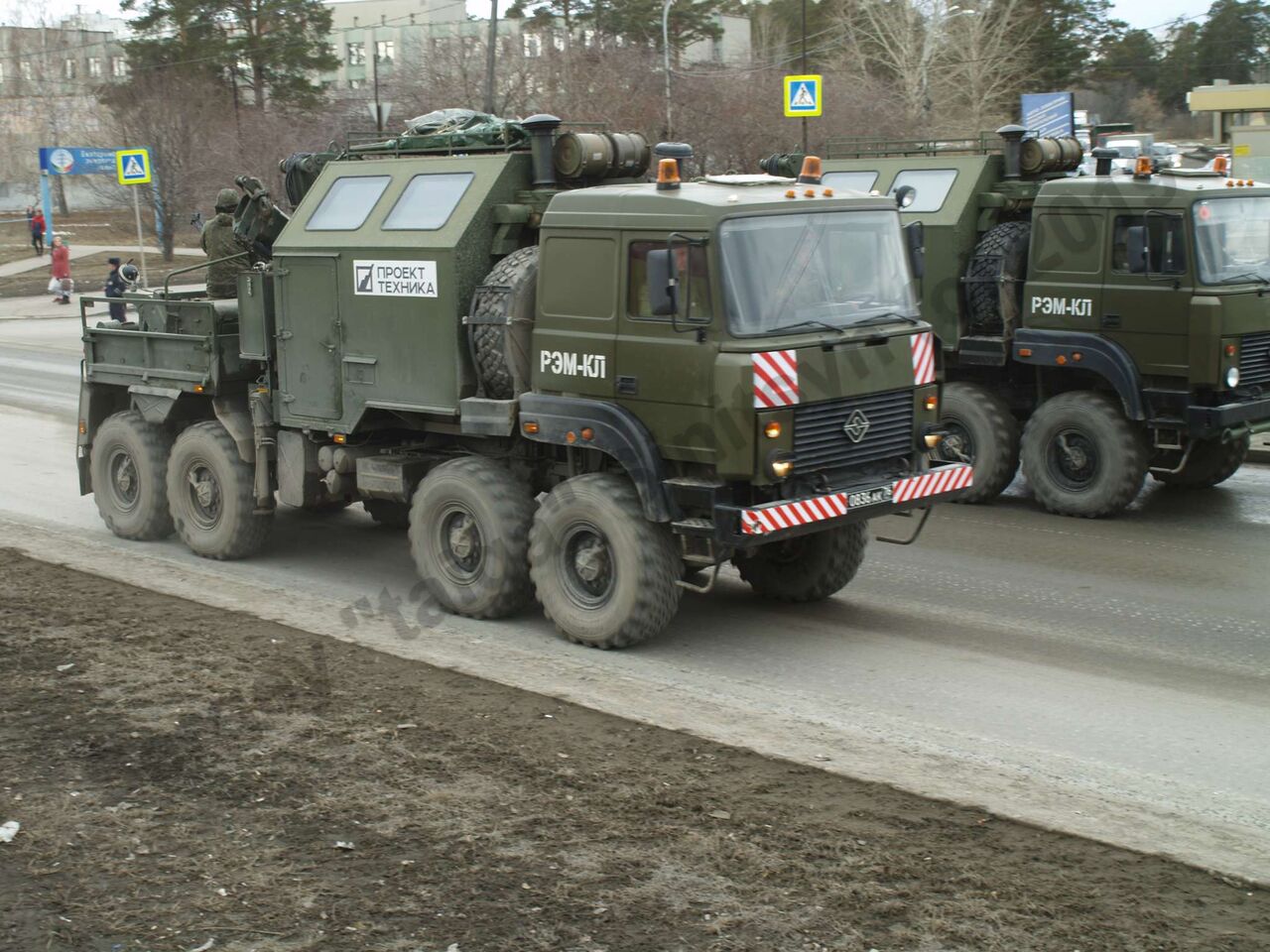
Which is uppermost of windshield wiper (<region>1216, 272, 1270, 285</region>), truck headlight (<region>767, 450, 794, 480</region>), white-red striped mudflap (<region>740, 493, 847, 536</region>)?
windshield wiper (<region>1216, 272, 1270, 285</region>)

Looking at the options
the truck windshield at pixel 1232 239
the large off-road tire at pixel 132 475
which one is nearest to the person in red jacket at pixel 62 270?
the large off-road tire at pixel 132 475

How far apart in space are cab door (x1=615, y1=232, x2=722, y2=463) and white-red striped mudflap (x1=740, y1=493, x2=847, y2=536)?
0.43 m

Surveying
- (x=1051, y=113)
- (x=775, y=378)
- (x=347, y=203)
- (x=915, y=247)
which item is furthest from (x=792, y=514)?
(x=1051, y=113)

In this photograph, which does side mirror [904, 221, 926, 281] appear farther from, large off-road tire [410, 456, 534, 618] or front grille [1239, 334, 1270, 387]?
front grille [1239, 334, 1270, 387]

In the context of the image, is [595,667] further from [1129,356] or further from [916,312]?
[1129,356]

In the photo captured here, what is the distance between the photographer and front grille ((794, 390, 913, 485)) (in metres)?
8.40

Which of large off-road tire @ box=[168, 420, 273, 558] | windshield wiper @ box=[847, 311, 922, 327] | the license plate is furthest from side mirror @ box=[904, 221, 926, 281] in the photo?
large off-road tire @ box=[168, 420, 273, 558]

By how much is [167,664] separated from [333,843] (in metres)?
2.94

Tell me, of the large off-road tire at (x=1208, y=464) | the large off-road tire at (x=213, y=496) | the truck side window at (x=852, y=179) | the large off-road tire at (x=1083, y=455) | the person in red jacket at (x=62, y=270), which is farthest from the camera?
the person in red jacket at (x=62, y=270)

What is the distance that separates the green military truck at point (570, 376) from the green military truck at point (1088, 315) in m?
3.66

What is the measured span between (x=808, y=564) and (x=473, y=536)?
7.23 ft

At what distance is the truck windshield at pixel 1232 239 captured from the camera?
38.7 feet

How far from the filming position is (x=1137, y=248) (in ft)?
39.1

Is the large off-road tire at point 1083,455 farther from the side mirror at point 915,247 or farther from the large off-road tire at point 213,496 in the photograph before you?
the large off-road tire at point 213,496
